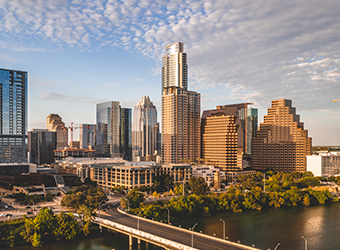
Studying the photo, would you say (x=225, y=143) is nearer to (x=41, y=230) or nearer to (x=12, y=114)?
(x=12, y=114)

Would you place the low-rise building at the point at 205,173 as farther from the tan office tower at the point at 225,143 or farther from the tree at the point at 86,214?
the tree at the point at 86,214

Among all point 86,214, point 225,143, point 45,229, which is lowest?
point 45,229

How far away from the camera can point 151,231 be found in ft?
239

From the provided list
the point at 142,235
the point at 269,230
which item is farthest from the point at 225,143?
the point at 142,235

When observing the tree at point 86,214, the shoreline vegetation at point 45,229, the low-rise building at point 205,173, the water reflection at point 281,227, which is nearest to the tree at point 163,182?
the low-rise building at point 205,173

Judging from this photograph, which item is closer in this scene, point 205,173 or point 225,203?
point 225,203

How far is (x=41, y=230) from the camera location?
7619 cm

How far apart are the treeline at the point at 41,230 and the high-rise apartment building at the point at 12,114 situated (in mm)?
125259

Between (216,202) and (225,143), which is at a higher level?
(225,143)

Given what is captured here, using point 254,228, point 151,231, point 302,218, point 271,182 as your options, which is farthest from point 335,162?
point 151,231

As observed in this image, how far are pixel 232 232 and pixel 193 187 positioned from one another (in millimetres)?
48220

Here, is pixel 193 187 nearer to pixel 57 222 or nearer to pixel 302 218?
pixel 302 218

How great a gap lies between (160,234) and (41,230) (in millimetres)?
29297

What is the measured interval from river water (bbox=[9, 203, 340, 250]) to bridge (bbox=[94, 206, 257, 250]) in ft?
11.6
